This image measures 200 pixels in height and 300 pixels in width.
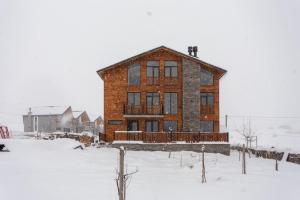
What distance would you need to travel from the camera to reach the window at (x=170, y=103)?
37344mm

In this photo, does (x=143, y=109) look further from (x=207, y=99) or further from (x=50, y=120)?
(x=50, y=120)

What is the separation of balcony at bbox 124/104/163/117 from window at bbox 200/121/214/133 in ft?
12.8

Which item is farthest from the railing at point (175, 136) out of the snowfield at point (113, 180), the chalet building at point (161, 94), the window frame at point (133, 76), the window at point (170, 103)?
the snowfield at point (113, 180)

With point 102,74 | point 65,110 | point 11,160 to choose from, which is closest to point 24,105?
point 65,110

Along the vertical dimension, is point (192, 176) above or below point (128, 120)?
below

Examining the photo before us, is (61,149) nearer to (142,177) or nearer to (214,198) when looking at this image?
(142,177)

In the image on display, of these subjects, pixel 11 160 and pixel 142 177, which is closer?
pixel 142 177

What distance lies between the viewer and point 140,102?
37.2 m

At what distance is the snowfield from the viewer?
1551 centimetres

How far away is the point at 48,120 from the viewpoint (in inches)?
3034

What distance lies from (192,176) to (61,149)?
11.5m

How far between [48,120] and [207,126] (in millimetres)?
46733

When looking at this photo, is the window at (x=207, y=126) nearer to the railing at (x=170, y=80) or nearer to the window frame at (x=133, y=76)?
the railing at (x=170, y=80)

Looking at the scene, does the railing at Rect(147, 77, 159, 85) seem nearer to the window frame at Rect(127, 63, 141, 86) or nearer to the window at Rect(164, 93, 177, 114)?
the window frame at Rect(127, 63, 141, 86)
